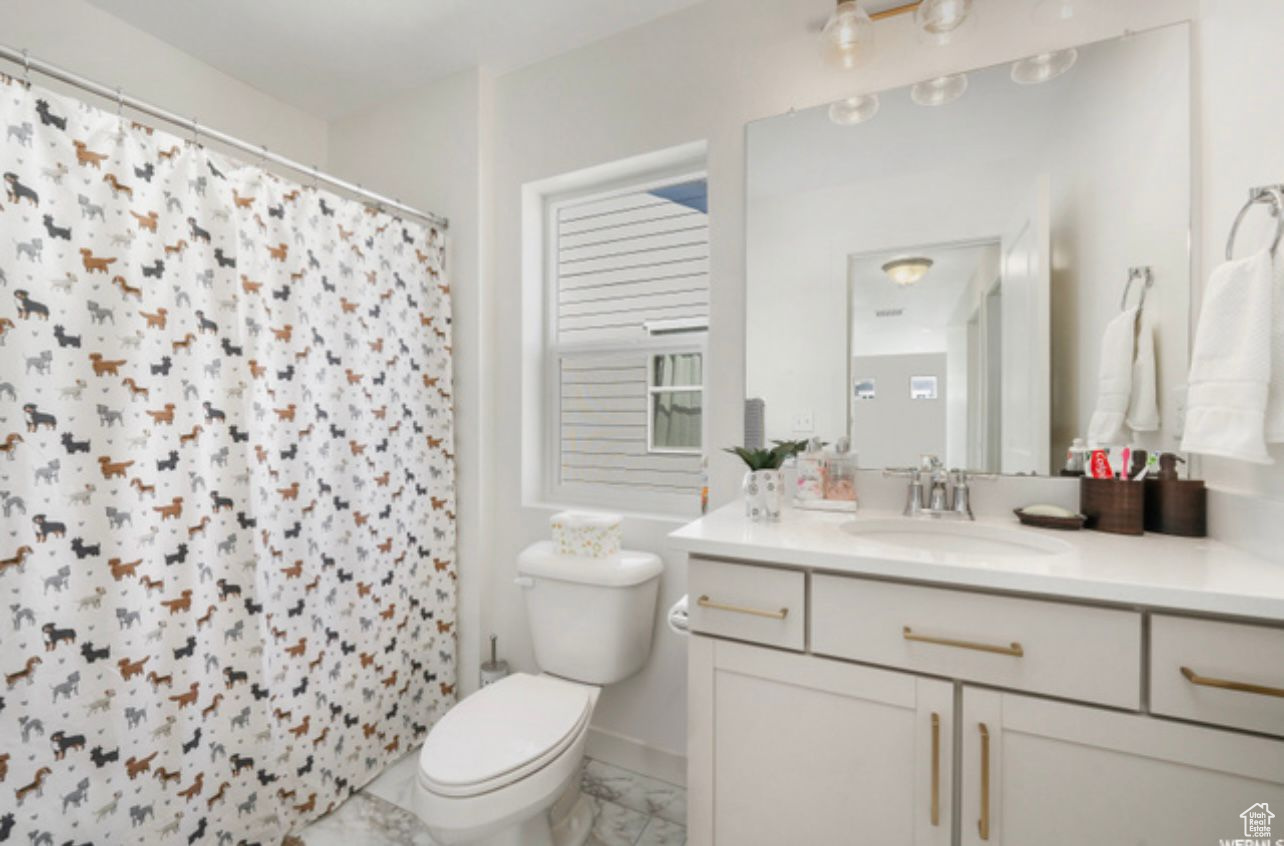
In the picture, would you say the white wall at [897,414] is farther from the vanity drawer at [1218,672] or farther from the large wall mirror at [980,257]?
the vanity drawer at [1218,672]

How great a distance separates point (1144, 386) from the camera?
4.21 ft

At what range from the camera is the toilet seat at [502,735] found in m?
1.22

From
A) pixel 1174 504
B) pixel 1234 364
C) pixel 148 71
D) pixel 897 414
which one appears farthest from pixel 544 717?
pixel 148 71

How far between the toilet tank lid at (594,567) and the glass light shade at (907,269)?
3.62ft

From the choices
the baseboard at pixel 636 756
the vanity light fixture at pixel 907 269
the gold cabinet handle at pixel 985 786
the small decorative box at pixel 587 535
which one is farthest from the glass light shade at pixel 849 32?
the baseboard at pixel 636 756

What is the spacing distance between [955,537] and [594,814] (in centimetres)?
133

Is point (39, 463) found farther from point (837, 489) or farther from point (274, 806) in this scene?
point (837, 489)

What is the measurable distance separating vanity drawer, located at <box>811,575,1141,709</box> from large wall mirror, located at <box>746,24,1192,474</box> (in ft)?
2.07

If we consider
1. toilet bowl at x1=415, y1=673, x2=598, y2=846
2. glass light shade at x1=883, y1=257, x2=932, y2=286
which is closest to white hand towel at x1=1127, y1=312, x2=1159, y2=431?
glass light shade at x1=883, y1=257, x2=932, y2=286


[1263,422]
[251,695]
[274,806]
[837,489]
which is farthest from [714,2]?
[274,806]

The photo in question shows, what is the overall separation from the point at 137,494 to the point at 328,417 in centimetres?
53

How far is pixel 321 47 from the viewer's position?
6.52 feet

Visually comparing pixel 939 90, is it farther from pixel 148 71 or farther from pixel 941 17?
pixel 148 71

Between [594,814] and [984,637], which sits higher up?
[984,637]
